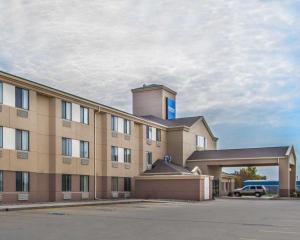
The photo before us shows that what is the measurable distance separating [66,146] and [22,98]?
19.0ft

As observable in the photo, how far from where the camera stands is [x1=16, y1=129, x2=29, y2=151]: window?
99.0 ft

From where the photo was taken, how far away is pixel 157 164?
159ft

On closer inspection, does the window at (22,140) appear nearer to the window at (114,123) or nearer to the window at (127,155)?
the window at (114,123)

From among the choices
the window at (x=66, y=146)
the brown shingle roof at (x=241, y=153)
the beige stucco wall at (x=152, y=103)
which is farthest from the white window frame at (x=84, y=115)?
the beige stucco wall at (x=152, y=103)

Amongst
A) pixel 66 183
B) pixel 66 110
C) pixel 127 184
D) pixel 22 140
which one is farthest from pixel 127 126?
pixel 22 140

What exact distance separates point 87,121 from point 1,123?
988 cm

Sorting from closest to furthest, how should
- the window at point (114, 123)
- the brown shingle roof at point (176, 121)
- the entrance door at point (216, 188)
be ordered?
the window at point (114, 123)
the brown shingle roof at point (176, 121)
the entrance door at point (216, 188)

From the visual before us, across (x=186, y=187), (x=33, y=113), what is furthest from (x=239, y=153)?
(x=33, y=113)

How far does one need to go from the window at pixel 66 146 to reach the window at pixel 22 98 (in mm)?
4745

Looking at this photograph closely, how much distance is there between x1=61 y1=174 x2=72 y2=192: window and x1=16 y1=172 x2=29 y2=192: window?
3.77 metres

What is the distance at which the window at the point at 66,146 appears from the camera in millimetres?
34562

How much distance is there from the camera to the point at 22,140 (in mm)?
30578

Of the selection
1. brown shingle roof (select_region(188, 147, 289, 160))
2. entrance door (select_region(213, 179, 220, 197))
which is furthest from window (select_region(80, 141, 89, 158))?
entrance door (select_region(213, 179, 220, 197))

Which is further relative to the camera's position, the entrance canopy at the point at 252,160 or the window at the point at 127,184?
the entrance canopy at the point at 252,160
